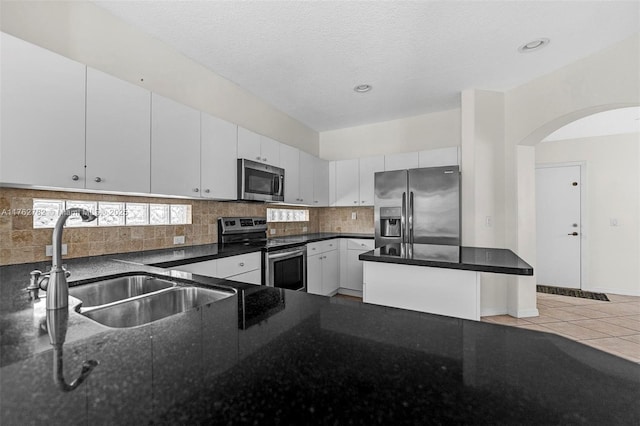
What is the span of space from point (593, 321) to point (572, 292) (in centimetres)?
136

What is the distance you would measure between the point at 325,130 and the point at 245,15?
2864 millimetres

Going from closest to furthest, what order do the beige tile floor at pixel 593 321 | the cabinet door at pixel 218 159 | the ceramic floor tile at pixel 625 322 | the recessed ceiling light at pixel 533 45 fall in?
1. the recessed ceiling light at pixel 533 45
2. the cabinet door at pixel 218 159
3. the beige tile floor at pixel 593 321
4. the ceramic floor tile at pixel 625 322

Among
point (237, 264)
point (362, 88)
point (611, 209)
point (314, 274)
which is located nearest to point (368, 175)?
point (362, 88)

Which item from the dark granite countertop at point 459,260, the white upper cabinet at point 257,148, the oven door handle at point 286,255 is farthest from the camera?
the white upper cabinet at point 257,148

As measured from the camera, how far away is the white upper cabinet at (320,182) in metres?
4.31

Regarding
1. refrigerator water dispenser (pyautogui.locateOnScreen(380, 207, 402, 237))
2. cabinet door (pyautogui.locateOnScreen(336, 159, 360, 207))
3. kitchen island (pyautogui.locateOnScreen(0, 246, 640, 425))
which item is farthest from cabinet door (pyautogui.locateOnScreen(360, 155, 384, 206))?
kitchen island (pyautogui.locateOnScreen(0, 246, 640, 425))

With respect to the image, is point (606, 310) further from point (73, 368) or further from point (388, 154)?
point (73, 368)

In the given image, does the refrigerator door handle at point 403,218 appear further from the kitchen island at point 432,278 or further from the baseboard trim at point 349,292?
the kitchen island at point 432,278

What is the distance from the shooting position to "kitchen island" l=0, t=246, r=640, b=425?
41 cm

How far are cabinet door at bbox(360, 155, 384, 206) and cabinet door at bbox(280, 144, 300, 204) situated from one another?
1030 mm

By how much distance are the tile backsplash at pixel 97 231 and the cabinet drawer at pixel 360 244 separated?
4.44ft

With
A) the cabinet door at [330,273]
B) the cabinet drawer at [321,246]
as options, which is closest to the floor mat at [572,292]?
the cabinet door at [330,273]

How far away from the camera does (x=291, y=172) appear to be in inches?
149

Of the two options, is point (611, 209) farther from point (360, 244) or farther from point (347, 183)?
point (347, 183)
